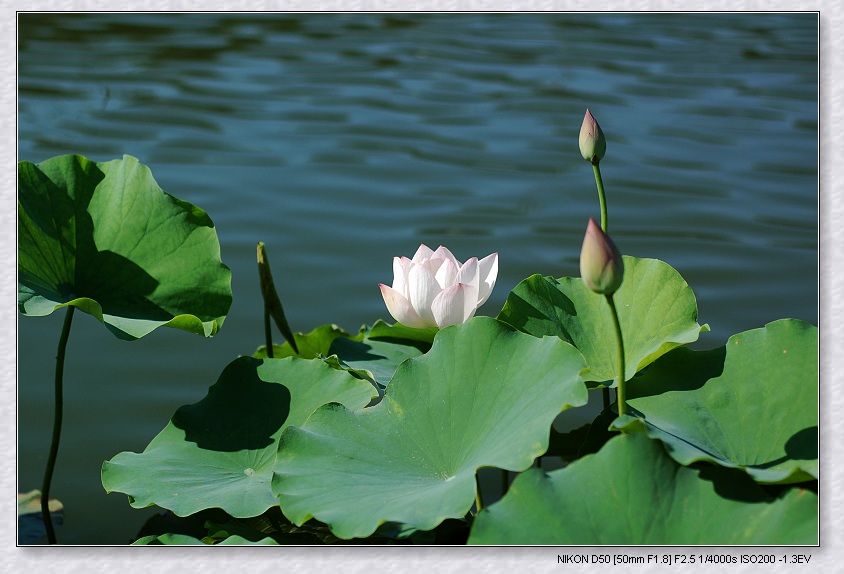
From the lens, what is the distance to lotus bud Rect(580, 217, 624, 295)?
0.99 metres

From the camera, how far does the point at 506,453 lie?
1053 millimetres

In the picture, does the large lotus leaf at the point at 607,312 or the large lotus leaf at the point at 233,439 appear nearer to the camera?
the large lotus leaf at the point at 233,439

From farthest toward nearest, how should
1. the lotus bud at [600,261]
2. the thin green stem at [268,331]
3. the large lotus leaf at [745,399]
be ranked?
the thin green stem at [268,331], the large lotus leaf at [745,399], the lotus bud at [600,261]

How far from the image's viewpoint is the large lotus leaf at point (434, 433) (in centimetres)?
104

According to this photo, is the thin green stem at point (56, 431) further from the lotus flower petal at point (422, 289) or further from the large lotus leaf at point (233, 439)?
the lotus flower petal at point (422, 289)

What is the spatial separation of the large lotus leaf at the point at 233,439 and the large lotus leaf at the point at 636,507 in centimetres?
35

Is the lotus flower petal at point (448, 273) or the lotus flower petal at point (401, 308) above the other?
the lotus flower petal at point (448, 273)

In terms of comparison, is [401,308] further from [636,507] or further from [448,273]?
[636,507]

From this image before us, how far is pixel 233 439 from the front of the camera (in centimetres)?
135

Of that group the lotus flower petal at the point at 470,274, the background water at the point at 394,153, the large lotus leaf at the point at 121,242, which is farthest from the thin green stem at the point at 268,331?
the lotus flower petal at the point at 470,274

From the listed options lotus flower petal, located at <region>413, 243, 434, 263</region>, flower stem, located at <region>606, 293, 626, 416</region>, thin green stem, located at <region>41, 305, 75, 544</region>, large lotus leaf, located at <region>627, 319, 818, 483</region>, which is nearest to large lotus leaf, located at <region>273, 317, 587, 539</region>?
flower stem, located at <region>606, 293, 626, 416</region>

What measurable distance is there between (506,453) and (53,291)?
83 cm

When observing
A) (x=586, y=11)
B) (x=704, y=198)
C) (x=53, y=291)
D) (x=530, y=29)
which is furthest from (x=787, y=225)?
(x=53, y=291)

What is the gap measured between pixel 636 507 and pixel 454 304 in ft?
1.51
